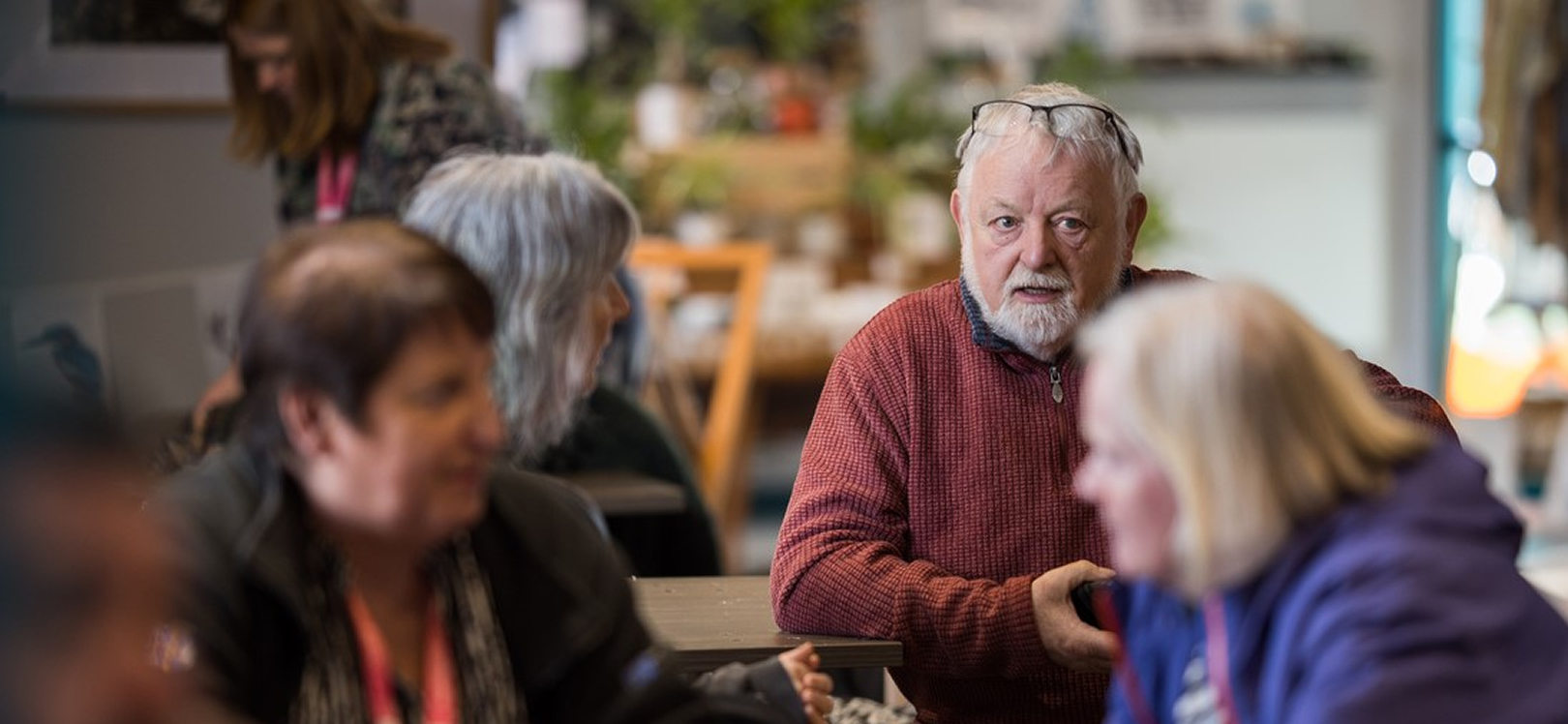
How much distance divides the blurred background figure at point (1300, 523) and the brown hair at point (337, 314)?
0.54 meters

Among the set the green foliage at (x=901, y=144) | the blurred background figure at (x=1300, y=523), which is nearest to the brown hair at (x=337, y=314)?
the blurred background figure at (x=1300, y=523)

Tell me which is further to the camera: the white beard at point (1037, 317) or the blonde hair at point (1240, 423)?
the white beard at point (1037, 317)

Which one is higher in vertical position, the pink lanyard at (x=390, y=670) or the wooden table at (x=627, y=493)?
the pink lanyard at (x=390, y=670)

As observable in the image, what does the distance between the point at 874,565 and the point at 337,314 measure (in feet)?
3.21

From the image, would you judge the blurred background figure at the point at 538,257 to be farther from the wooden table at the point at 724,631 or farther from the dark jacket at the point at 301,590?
the dark jacket at the point at 301,590

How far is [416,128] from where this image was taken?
12.2ft

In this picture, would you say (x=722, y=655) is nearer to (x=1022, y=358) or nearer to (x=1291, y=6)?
(x=1022, y=358)

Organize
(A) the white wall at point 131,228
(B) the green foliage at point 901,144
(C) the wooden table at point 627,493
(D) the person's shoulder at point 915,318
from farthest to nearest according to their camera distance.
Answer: (B) the green foliage at point 901,144
(A) the white wall at point 131,228
(C) the wooden table at point 627,493
(D) the person's shoulder at point 915,318

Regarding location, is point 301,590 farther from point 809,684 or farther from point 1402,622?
point 1402,622

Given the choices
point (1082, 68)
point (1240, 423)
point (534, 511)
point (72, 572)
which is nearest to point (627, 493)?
point (534, 511)

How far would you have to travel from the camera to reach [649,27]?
8.73 meters

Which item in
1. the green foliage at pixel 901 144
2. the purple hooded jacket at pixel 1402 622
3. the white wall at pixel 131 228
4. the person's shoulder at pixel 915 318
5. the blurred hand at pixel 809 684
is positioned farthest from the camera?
the green foliage at pixel 901 144

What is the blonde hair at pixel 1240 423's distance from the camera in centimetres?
155

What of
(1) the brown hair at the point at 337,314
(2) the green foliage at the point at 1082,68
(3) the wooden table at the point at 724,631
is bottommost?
(3) the wooden table at the point at 724,631
